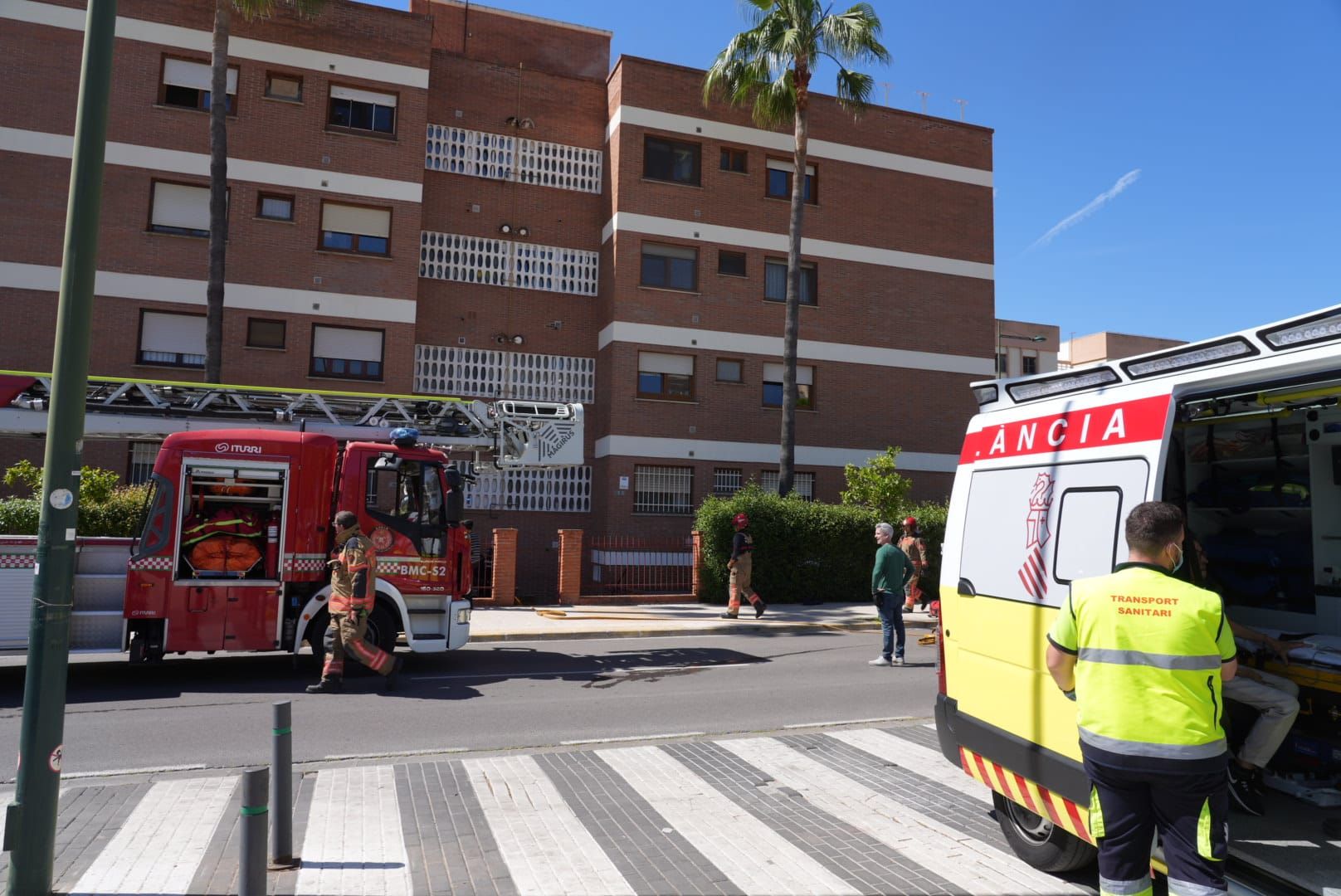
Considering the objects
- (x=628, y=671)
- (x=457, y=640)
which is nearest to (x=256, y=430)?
(x=457, y=640)

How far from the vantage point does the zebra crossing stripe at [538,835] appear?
4473 mm

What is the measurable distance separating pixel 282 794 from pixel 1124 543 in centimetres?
424

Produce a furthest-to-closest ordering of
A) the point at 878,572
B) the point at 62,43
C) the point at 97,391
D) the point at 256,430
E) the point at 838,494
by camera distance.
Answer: the point at 838,494
the point at 62,43
the point at 878,572
the point at 97,391
the point at 256,430

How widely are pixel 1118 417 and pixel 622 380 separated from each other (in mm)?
18981

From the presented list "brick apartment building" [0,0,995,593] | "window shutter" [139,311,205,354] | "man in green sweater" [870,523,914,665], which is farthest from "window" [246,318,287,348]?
"man in green sweater" [870,523,914,665]

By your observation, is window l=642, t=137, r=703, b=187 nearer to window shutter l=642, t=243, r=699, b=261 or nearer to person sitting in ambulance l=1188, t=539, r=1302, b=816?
window shutter l=642, t=243, r=699, b=261

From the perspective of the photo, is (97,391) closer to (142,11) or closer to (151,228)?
(151,228)

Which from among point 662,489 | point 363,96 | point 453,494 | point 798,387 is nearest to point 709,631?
point 453,494

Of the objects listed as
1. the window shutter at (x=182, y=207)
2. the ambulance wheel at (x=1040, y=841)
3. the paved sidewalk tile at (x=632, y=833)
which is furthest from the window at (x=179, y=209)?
the ambulance wheel at (x=1040, y=841)

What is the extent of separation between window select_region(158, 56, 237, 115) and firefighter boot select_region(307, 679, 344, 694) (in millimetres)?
16540

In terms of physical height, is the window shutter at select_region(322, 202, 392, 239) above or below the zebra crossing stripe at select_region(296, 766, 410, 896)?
above

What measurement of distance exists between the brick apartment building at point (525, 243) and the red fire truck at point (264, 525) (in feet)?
30.4

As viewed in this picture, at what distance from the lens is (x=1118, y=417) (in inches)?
159

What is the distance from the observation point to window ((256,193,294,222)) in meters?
21.0
